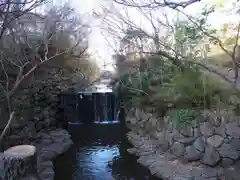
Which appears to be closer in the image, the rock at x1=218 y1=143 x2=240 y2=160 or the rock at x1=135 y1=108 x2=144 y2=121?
the rock at x1=218 y1=143 x2=240 y2=160

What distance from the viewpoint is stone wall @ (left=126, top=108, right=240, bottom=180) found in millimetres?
4207

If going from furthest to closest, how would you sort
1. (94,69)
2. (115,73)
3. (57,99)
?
(94,69) < (115,73) < (57,99)

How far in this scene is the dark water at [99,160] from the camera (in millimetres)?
4609

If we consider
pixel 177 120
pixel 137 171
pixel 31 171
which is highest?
pixel 177 120

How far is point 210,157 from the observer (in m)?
4.32

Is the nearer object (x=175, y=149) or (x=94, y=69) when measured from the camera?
(x=175, y=149)

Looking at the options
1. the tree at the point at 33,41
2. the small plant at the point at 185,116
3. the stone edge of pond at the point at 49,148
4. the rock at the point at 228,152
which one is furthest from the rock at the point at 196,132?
the tree at the point at 33,41

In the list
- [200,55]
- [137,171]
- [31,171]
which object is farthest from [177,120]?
[31,171]

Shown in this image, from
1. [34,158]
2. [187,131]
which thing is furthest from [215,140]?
[34,158]

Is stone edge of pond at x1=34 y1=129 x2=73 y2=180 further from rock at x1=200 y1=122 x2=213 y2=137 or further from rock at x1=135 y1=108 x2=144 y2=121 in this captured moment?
rock at x1=200 y1=122 x2=213 y2=137

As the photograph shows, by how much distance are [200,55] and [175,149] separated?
8.80 ft

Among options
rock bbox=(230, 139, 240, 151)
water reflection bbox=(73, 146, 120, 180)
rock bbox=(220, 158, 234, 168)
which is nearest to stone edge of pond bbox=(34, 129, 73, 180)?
water reflection bbox=(73, 146, 120, 180)

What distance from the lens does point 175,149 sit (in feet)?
16.4

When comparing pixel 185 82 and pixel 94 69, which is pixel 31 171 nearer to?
pixel 185 82
